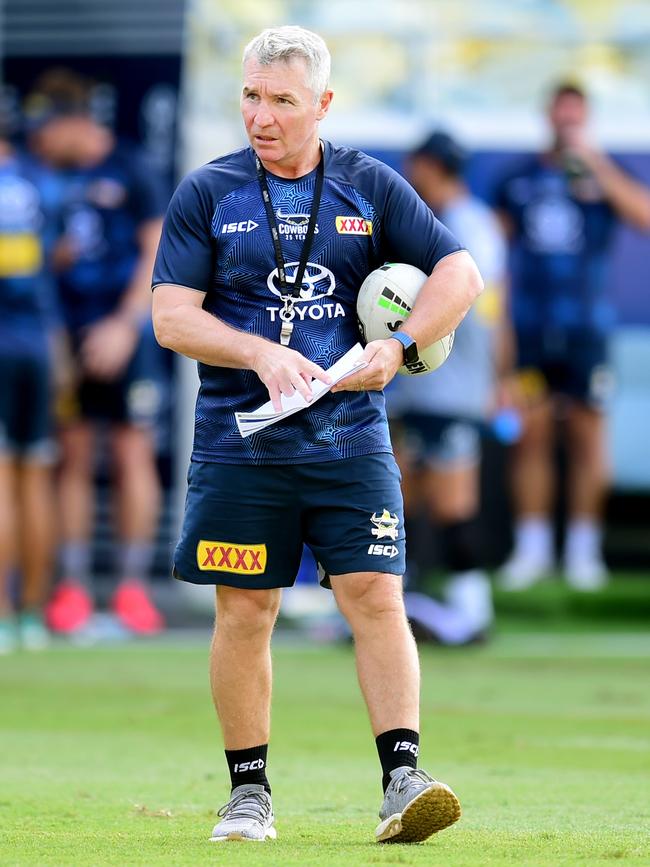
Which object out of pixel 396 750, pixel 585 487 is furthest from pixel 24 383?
pixel 396 750

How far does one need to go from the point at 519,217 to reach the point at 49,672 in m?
5.16

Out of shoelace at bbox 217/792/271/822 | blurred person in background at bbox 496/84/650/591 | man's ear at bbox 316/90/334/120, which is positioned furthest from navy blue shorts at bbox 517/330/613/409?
shoelace at bbox 217/792/271/822

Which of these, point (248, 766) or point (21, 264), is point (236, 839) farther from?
point (21, 264)

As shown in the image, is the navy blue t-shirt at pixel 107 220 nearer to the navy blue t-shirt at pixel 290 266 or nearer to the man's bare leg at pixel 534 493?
the man's bare leg at pixel 534 493

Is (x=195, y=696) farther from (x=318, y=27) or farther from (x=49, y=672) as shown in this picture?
(x=318, y=27)

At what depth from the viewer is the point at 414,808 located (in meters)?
4.41

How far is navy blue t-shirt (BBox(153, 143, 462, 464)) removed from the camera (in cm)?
476

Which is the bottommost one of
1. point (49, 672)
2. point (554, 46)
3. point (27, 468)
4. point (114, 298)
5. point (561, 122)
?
point (49, 672)

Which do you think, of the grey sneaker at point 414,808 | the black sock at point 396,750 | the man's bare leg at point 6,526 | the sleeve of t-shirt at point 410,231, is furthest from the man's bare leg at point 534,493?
the grey sneaker at point 414,808

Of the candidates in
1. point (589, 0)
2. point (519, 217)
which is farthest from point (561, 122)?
point (589, 0)

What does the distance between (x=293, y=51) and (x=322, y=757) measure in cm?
292

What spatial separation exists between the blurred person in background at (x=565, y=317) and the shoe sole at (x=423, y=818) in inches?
327

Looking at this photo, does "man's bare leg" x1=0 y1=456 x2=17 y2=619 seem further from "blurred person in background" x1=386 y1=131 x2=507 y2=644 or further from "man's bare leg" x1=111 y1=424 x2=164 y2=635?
"blurred person in background" x1=386 y1=131 x2=507 y2=644

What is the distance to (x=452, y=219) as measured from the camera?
1083 centimetres
